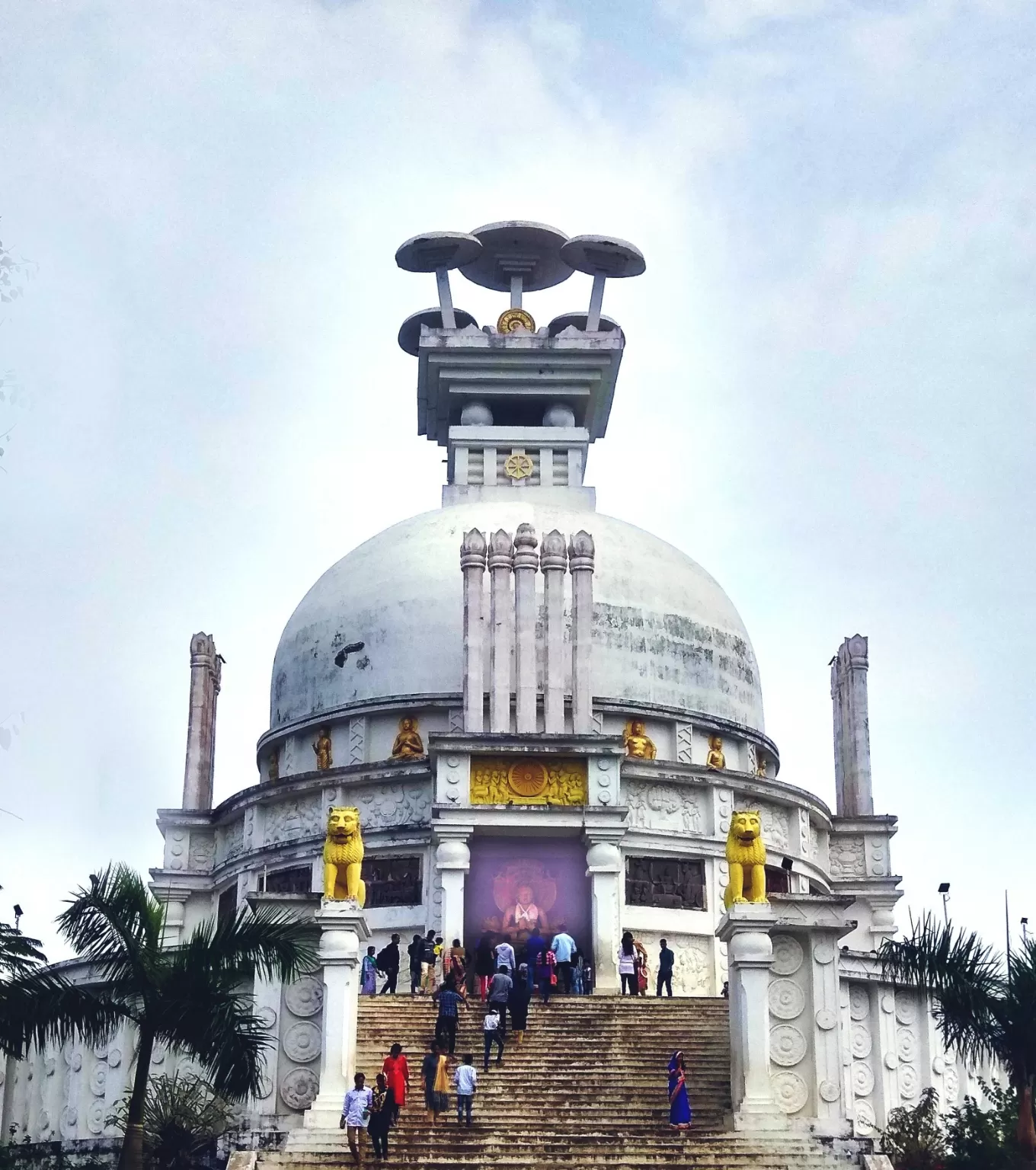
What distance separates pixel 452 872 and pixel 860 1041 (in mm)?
8907

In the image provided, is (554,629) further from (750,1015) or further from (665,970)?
(750,1015)

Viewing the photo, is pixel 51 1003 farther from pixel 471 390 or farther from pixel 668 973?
pixel 471 390

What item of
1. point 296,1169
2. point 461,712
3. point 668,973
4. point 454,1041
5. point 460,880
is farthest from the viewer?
point 461,712

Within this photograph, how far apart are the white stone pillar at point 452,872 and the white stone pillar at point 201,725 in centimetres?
953

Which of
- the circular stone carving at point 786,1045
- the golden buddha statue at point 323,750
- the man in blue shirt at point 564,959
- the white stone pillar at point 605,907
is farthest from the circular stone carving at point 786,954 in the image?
the golden buddha statue at point 323,750

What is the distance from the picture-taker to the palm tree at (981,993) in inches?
1146

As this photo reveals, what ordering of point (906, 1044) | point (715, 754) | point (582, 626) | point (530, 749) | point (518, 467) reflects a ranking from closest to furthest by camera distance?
1. point (906, 1044)
2. point (530, 749)
3. point (582, 626)
4. point (715, 754)
5. point (518, 467)

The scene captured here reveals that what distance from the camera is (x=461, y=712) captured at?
46438 millimetres

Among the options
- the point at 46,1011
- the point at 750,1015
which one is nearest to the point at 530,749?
the point at 750,1015

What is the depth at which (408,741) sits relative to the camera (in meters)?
47.0

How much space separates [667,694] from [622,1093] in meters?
18.0

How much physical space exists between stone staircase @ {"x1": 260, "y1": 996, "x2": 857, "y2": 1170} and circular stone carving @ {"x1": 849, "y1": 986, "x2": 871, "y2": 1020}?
479 centimetres

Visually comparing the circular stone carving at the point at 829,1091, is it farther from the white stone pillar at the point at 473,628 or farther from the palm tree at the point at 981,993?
the white stone pillar at the point at 473,628

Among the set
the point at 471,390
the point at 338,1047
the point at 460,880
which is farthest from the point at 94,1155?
the point at 471,390
